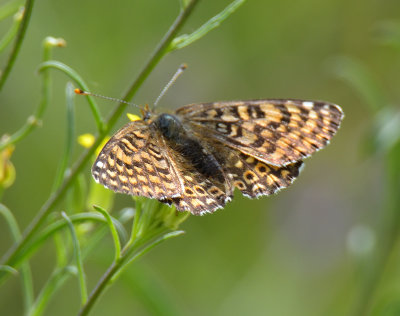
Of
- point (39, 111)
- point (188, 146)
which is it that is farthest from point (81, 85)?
point (188, 146)

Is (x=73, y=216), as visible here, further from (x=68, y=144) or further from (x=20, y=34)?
(x=20, y=34)

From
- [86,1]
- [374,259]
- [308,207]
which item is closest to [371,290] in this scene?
[374,259]

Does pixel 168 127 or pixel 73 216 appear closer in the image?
pixel 73 216

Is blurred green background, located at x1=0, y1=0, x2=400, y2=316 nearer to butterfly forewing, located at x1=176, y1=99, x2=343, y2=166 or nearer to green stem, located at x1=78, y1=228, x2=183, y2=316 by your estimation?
butterfly forewing, located at x1=176, y1=99, x2=343, y2=166

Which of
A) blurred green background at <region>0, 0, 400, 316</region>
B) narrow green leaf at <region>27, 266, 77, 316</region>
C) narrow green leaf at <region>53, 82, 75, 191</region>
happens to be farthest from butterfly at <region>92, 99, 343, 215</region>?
blurred green background at <region>0, 0, 400, 316</region>

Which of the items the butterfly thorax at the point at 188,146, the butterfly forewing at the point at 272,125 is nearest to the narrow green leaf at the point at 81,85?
the butterfly thorax at the point at 188,146

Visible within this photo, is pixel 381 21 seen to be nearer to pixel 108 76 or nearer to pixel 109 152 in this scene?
pixel 108 76
